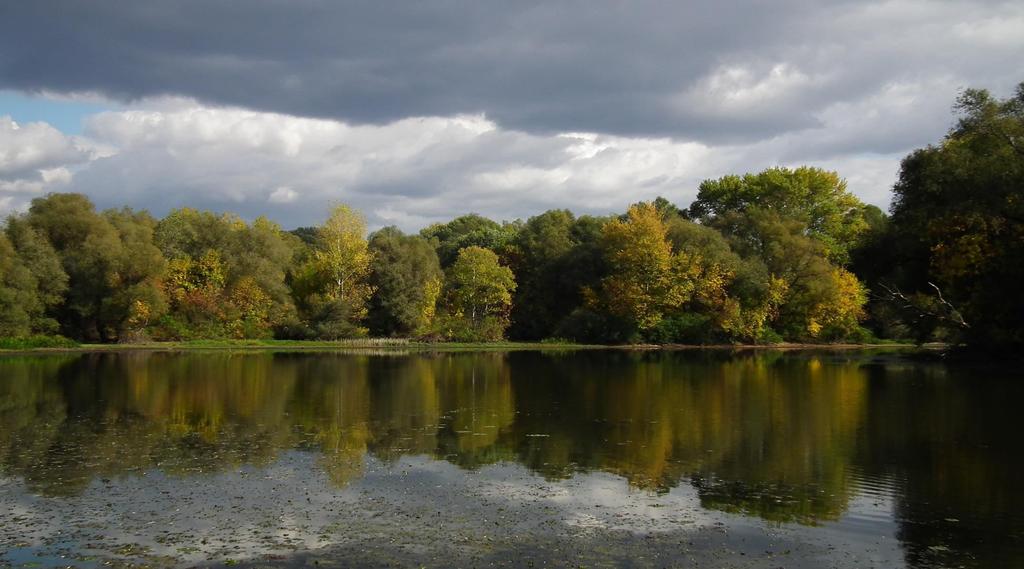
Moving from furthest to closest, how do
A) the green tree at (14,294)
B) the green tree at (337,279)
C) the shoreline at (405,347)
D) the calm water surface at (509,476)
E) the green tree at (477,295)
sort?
the green tree at (477,295)
the green tree at (337,279)
the shoreline at (405,347)
the green tree at (14,294)
the calm water surface at (509,476)

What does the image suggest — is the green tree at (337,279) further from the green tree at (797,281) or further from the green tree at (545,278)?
the green tree at (797,281)

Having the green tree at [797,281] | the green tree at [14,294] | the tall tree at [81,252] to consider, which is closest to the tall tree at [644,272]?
the green tree at [797,281]

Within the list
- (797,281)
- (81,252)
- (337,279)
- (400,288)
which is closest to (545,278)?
(400,288)

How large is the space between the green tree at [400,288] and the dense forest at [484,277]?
136 mm

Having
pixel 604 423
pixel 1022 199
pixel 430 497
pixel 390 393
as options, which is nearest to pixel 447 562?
pixel 430 497

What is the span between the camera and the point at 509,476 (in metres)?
15.5

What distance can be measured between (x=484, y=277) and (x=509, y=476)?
61.2m

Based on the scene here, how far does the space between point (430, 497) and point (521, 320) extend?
6923 cm

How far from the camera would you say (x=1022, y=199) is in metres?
37.7

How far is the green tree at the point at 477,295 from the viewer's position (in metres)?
76.1

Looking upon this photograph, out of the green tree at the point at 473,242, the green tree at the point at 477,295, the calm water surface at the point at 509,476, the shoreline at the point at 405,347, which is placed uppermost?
the green tree at the point at 473,242

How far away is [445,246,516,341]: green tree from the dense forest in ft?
0.63

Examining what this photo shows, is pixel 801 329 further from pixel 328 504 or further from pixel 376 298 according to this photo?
pixel 328 504

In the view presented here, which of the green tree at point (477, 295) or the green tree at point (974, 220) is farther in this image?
the green tree at point (477, 295)
